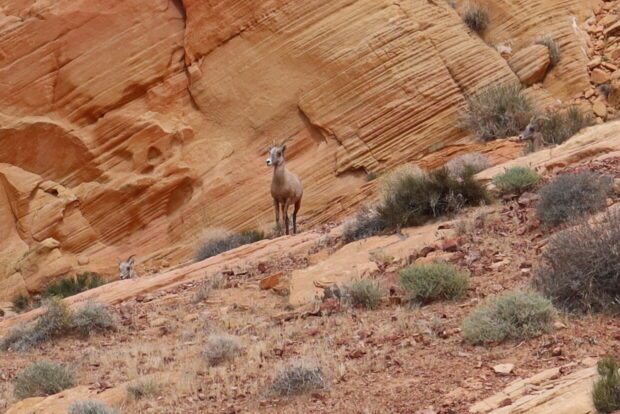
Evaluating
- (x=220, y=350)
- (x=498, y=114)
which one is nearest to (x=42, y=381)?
(x=220, y=350)

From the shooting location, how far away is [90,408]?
7.84 metres

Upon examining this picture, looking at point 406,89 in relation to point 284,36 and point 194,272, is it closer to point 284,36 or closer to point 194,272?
point 284,36

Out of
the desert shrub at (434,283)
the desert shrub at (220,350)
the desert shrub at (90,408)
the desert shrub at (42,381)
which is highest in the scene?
the desert shrub at (90,408)

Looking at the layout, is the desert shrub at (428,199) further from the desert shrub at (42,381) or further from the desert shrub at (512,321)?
the desert shrub at (42,381)

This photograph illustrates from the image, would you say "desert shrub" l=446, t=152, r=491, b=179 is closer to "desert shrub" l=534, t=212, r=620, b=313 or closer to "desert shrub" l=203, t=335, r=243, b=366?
"desert shrub" l=534, t=212, r=620, b=313

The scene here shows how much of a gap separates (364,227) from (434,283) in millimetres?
3940

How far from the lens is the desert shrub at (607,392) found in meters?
5.73

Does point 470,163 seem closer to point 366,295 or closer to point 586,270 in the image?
point 366,295

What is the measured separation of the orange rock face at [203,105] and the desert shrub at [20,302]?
349mm

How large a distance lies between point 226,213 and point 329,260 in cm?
885

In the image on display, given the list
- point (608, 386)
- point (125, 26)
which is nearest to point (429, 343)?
point (608, 386)

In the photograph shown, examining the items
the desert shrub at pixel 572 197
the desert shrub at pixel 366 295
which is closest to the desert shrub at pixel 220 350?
the desert shrub at pixel 366 295

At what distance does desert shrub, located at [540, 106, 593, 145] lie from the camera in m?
18.7

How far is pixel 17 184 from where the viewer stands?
22.7 meters
